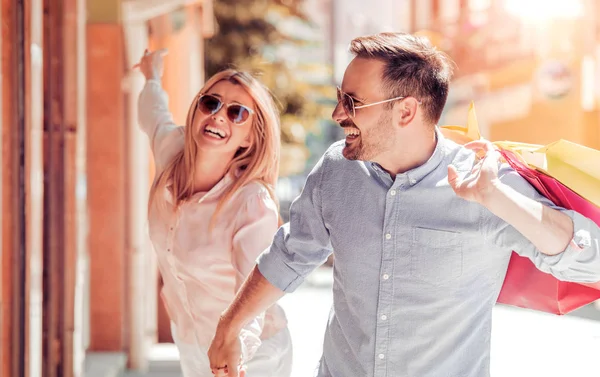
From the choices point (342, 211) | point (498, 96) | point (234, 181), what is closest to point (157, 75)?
point (234, 181)

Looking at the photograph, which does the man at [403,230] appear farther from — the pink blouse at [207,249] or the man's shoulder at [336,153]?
the pink blouse at [207,249]

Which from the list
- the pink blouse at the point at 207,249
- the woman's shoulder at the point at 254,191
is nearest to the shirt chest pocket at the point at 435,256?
the pink blouse at the point at 207,249

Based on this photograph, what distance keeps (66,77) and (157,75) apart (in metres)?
1.06

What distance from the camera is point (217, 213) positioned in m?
2.91

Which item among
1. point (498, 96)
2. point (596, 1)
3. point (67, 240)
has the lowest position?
point (67, 240)

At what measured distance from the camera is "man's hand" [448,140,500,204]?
78.4 inches

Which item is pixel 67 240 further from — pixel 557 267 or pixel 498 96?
pixel 498 96

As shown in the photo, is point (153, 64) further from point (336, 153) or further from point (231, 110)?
point (336, 153)

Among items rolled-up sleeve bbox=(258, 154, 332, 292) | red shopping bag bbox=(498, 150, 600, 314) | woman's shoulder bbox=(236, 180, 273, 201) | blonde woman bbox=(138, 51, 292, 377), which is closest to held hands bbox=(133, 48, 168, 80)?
blonde woman bbox=(138, 51, 292, 377)

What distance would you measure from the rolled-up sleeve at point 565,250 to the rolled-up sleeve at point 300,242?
1.50 feet

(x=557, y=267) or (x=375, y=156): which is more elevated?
(x=375, y=156)

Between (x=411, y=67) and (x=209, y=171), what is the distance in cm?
100

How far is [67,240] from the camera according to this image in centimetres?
438

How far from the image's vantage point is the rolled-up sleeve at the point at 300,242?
241 centimetres
